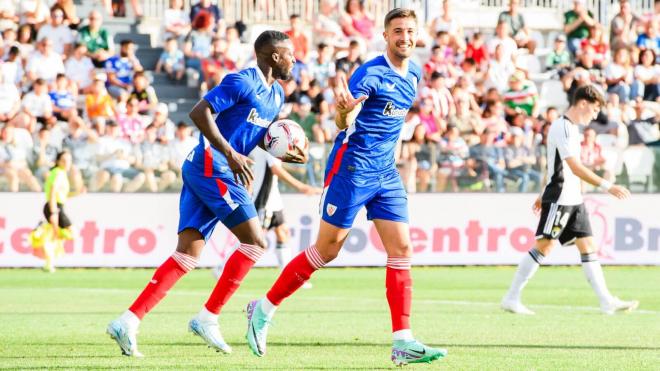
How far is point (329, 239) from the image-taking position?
954 centimetres

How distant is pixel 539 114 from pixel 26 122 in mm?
9997

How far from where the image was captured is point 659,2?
1199 inches

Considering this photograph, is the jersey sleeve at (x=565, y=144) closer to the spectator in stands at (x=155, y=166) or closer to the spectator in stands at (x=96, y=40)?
the spectator in stands at (x=155, y=166)

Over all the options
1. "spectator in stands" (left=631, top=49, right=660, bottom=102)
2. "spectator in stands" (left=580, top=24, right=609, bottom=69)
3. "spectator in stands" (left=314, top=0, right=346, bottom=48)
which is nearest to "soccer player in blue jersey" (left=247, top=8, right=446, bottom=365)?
"spectator in stands" (left=314, top=0, right=346, bottom=48)

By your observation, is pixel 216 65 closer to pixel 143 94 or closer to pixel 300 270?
pixel 143 94

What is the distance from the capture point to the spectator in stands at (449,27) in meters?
27.5

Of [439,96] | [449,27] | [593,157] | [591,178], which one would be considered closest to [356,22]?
[449,27]

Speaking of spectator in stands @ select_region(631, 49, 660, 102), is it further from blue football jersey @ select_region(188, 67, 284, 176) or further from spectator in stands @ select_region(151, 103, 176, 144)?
blue football jersey @ select_region(188, 67, 284, 176)

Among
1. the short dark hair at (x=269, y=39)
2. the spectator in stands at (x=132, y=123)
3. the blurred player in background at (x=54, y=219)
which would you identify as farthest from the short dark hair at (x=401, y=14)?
the spectator in stands at (x=132, y=123)

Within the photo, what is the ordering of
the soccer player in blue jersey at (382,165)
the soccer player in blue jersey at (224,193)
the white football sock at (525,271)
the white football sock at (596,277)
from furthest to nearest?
1. the white football sock at (525,271)
2. the white football sock at (596,277)
3. the soccer player in blue jersey at (224,193)
4. the soccer player in blue jersey at (382,165)

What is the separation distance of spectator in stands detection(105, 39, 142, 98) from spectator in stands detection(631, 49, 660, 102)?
998 centimetres

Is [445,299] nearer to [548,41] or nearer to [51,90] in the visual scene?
[51,90]

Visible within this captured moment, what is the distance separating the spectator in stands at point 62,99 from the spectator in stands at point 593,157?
8.55 metres

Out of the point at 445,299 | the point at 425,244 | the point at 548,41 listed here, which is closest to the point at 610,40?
the point at 548,41
